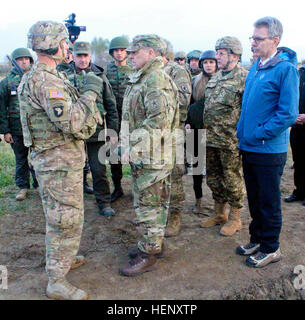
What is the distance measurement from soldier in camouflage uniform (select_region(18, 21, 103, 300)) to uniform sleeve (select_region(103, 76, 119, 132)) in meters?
1.75

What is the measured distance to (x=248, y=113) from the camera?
3219mm

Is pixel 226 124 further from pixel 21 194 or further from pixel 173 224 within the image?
pixel 21 194

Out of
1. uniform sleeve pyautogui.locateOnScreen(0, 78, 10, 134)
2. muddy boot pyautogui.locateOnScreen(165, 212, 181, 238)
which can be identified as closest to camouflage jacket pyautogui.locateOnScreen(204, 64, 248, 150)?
muddy boot pyautogui.locateOnScreen(165, 212, 181, 238)

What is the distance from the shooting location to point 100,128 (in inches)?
183

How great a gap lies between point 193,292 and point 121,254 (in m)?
1.06

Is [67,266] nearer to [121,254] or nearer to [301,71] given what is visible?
[121,254]

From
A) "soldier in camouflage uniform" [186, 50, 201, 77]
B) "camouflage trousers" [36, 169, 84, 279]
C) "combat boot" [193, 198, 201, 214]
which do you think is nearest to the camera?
"camouflage trousers" [36, 169, 84, 279]

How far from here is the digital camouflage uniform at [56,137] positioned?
8.46ft

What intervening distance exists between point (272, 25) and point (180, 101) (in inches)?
57.0

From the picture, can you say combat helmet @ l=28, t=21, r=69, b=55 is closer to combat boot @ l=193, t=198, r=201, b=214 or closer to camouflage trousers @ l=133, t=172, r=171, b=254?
camouflage trousers @ l=133, t=172, r=171, b=254

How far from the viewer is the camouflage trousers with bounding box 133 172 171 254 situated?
319 cm

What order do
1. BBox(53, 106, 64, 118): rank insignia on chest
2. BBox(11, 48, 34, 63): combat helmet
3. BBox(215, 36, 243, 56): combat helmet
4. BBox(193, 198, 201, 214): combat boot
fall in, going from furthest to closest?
BBox(11, 48, 34, 63): combat helmet < BBox(193, 198, 201, 214): combat boot < BBox(215, 36, 243, 56): combat helmet < BBox(53, 106, 64, 118): rank insignia on chest

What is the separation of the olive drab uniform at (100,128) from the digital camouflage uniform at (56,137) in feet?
5.61
